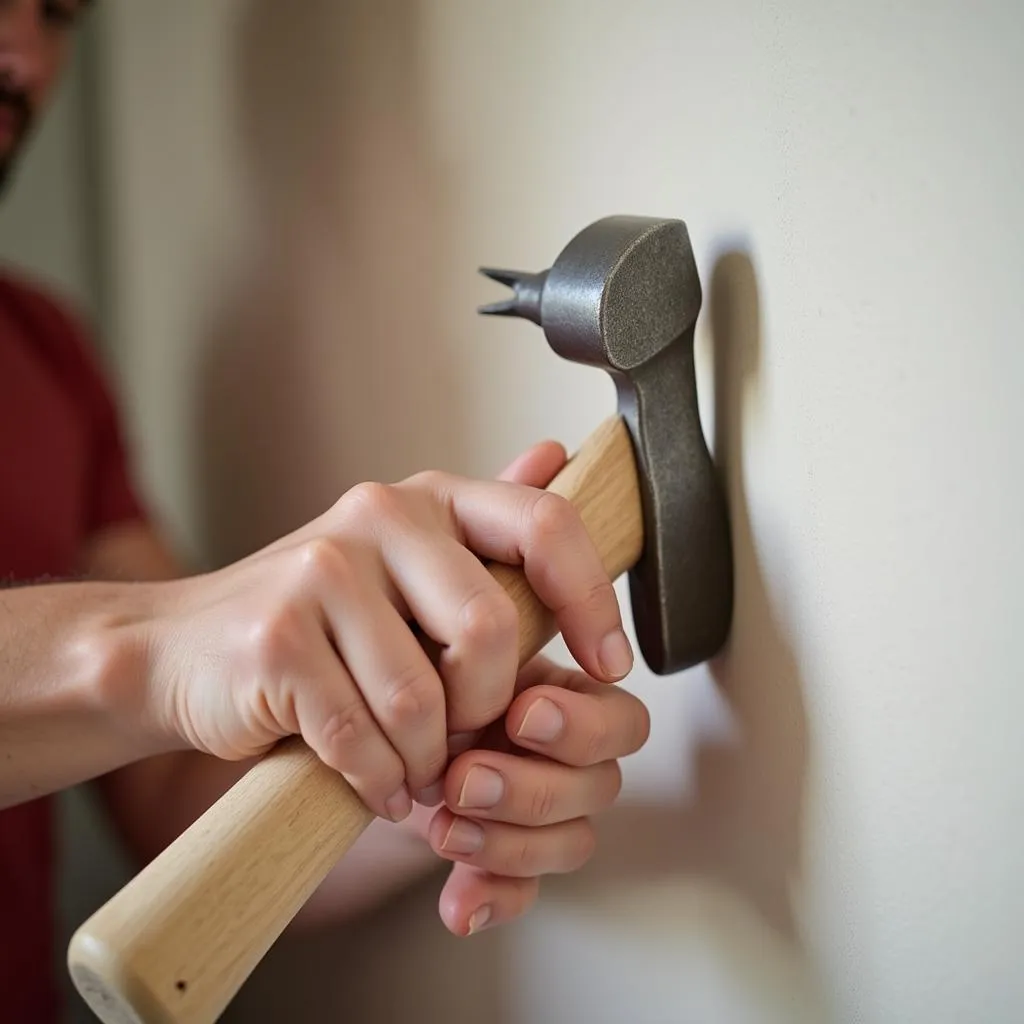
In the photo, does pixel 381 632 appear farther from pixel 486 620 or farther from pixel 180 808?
pixel 180 808

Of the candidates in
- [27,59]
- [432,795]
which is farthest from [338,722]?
[27,59]

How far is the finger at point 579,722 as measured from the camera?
0.44 metres

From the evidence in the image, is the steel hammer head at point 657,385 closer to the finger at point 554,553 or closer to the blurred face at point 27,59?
the finger at point 554,553

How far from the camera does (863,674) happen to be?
39 cm

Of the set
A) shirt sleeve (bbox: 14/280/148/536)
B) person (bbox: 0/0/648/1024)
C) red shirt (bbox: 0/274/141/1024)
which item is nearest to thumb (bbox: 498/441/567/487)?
person (bbox: 0/0/648/1024)

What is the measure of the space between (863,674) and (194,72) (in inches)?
32.5

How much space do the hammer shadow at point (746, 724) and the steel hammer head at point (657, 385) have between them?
0.04ft

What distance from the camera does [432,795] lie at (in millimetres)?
468

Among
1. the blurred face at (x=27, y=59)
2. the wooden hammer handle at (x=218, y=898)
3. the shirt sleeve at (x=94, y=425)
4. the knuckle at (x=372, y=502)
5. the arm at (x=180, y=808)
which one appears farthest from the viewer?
the shirt sleeve at (x=94, y=425)

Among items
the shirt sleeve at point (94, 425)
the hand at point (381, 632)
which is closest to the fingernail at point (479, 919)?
the hand at point (381, 632)

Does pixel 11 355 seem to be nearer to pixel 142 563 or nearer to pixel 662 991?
pixel 142 563

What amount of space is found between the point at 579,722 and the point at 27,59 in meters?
0.82

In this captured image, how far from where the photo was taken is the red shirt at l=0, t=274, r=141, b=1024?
2.92ft

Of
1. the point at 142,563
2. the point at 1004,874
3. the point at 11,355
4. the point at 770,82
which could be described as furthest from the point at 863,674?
the point at 11,355
